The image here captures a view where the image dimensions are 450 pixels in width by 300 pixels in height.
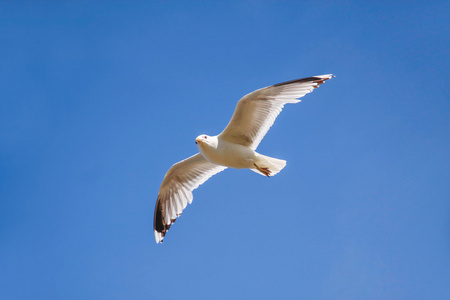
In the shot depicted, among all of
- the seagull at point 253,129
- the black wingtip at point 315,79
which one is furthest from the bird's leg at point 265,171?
the black wingtip at point 315,79

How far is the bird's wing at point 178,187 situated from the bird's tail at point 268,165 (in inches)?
40.7

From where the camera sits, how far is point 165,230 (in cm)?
784

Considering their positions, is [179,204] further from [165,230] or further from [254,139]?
[254,139]

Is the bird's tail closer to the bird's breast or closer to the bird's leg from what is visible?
Result: the bird's leg

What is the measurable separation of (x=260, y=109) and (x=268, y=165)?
2.53ft

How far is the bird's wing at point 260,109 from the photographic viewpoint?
6.33 m

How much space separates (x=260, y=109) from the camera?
650 centimetres

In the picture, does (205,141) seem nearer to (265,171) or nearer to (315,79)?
(265,171)

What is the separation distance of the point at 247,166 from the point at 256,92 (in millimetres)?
1035

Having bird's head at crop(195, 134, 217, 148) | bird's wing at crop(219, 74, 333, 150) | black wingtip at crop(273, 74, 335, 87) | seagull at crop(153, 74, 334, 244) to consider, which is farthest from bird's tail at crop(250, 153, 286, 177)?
black wingtip at crop(273, 74, 335, 87)

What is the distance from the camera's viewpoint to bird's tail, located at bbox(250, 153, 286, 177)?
21.5 ft

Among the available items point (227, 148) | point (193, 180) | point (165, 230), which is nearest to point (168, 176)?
point (193, 180)

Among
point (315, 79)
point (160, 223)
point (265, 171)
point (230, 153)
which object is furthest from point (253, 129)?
point (160, 223)

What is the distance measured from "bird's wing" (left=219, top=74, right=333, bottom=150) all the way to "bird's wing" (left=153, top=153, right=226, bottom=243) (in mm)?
958
